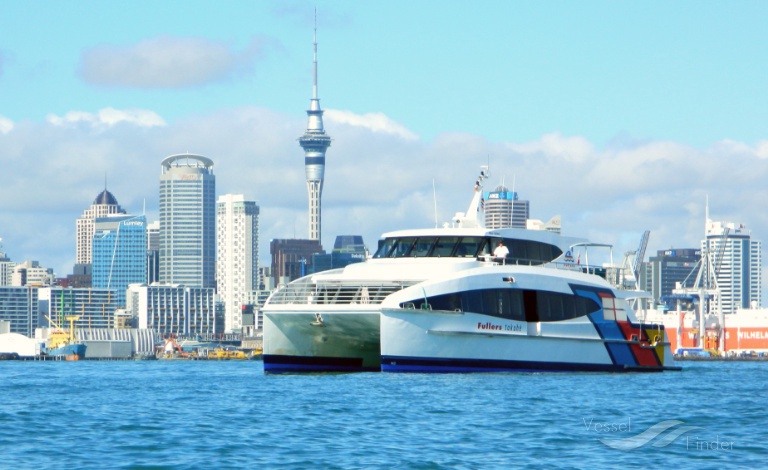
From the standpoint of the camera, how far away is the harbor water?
23.3 metres

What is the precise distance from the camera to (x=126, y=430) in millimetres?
27141

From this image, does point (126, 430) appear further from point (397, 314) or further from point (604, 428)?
point (397, 314)

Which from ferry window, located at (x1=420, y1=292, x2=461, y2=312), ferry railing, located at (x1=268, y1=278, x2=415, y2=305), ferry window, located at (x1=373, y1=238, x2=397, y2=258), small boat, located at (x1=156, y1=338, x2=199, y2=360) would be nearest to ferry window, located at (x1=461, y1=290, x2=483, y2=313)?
ferry window, located at (x1=420, y1=292, x2=461, y2=312)

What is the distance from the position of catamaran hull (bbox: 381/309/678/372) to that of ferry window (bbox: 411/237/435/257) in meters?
3.94

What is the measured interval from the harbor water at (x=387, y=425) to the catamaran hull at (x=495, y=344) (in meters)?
1.65

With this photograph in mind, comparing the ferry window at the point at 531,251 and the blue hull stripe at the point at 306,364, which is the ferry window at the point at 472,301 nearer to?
the ferry window at the point at 531,251

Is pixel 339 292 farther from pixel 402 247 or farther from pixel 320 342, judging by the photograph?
pixel 402 247

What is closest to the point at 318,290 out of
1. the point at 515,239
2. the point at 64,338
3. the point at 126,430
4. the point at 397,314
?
the point at 397,314

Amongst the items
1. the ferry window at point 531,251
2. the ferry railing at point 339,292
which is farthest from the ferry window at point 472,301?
the ferry window at point 531,251

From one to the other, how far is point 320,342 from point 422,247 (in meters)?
4.93

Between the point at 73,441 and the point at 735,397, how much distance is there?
791 inches

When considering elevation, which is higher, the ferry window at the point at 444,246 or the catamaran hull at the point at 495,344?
the ferry window at the point at 444,246

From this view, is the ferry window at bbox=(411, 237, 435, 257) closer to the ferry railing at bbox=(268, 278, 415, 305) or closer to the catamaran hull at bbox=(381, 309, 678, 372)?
the ferry railing at bbox=(268, 278, 415, 305)

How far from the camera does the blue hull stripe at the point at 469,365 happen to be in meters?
43.4
